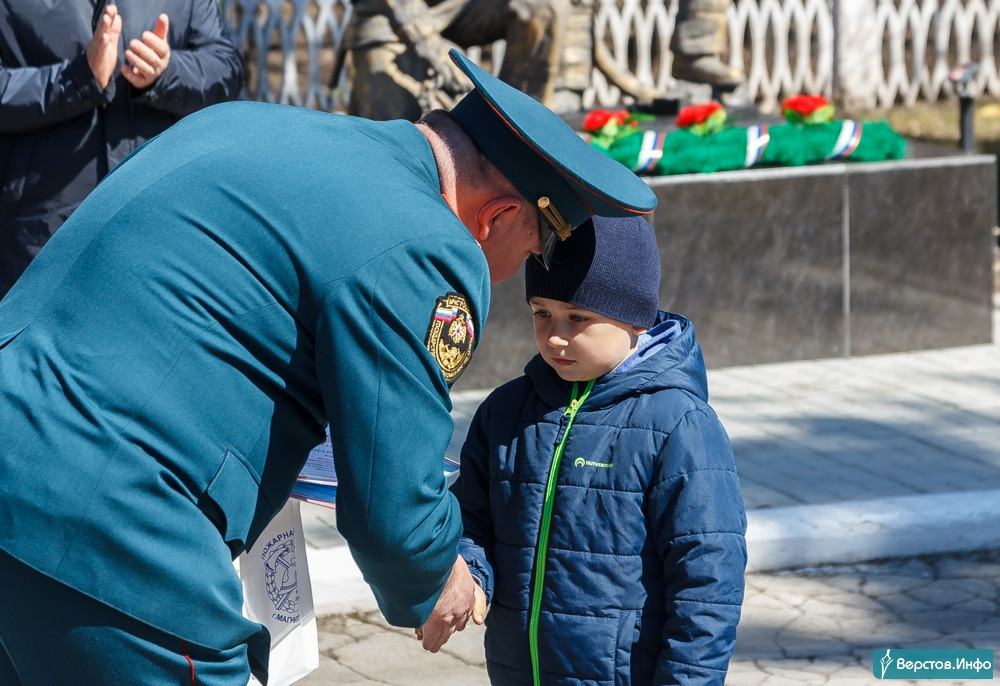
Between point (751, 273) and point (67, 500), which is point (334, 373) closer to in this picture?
point (67, 500)

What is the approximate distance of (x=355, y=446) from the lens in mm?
1983

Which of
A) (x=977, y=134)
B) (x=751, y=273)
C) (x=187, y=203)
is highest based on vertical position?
(x=187, y=203)

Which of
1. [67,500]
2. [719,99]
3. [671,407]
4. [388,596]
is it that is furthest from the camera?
[719,99]

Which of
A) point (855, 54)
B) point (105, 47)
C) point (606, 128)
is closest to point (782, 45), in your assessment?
point (855, 54)

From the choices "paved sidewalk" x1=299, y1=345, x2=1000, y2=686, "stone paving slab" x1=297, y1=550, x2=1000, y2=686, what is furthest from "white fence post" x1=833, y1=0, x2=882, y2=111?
"stone paving slab" x1=297, y1=550, x2=1000, y2=686

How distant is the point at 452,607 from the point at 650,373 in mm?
626

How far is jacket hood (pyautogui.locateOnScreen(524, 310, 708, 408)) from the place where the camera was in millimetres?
2664

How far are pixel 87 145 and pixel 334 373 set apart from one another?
2.22 m

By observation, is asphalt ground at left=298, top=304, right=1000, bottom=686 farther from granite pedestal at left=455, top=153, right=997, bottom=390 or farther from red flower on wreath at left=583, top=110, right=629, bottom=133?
red flower on wreath at left=583, top=110, right=629, bottom=133

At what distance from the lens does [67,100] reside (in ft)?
12.4

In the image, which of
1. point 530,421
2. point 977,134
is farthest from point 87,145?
point 977,134

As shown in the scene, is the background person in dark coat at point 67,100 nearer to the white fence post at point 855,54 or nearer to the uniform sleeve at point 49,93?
the uniform sleeve at point 49,93

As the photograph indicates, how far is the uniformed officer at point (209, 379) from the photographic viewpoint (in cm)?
195

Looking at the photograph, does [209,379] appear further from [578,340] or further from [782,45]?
[782,45]
